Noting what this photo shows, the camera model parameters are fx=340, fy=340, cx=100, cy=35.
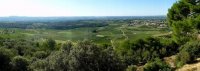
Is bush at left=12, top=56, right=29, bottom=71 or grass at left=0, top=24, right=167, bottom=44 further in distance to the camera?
grass at left=0, top=24, right=167, bottom=44

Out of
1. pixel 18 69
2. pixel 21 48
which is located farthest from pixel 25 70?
pixel 21 48

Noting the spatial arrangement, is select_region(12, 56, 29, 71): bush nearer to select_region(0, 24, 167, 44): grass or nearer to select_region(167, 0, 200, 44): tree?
select_region(167, 0, 200, 44): tree

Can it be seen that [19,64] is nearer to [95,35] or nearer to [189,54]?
[189,54]

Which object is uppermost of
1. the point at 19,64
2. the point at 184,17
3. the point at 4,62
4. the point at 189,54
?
the point at 184,17

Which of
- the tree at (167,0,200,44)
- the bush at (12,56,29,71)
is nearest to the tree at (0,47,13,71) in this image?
the bush at (12,56,29,71)

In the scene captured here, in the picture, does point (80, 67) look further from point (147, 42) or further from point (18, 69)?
point (147, 42)

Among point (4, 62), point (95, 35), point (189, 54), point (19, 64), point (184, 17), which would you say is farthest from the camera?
point (95, 35)

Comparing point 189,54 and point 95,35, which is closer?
point 189,54

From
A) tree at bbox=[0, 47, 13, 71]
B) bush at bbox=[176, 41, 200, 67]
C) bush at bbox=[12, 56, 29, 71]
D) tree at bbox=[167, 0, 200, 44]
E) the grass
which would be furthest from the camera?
the grass

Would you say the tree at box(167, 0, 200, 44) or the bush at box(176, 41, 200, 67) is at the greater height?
the tree at box(167, 0, 200, 44)

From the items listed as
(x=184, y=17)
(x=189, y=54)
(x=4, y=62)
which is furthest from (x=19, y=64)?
(x=184, y=17)

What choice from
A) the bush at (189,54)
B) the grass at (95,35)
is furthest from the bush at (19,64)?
the grass at (95,35)
